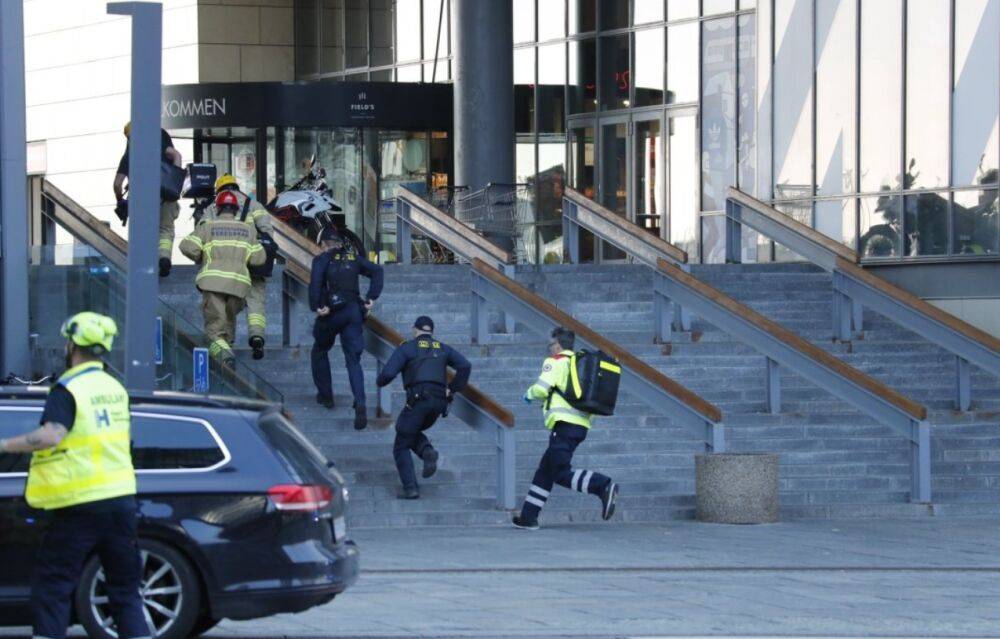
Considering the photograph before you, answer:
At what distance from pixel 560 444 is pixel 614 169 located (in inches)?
716

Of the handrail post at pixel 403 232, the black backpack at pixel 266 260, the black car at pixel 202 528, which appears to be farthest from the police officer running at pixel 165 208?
Result: the black car at pixel 202 528

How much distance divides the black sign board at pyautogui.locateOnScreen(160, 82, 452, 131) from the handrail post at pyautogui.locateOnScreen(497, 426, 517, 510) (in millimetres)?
17131

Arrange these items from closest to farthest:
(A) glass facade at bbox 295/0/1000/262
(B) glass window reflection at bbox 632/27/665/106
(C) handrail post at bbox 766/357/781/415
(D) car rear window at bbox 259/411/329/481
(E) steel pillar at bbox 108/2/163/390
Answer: (D) car rear window at bbox 259/411/329/481, (E) steel pillar at bbox 108/2/163/390, (C) handrail post at bbox 766/357/781/415, (A) glass facade at bbox 295/0/1000/262, (B) glass window reflection at bbox 632/27/665/106

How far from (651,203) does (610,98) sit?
2.18 meters

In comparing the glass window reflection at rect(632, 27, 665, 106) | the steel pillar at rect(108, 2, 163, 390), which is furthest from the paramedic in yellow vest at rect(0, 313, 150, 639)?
the glass window reflection at rect(632, 27, 665, 106)

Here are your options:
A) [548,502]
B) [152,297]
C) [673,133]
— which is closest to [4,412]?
[152,297]

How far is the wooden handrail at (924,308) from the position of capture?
19.3m

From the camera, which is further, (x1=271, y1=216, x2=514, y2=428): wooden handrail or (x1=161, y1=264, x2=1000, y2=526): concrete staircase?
(x1=161, y1=264, x2=1000, y2=526): concrete staircase

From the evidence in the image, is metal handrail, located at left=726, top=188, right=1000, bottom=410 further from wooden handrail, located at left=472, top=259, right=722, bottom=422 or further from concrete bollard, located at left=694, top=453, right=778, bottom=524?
concrete bollard, located at left=694, top=453, right=778, bottom=524

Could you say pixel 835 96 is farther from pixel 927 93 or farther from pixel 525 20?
pixel 525 20

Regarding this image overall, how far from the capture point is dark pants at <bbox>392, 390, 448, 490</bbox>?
16.2 metres

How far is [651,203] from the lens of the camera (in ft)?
106

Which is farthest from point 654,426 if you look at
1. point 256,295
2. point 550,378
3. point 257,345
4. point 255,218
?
point 255,218

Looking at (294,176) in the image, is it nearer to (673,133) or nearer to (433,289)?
(673,133)
